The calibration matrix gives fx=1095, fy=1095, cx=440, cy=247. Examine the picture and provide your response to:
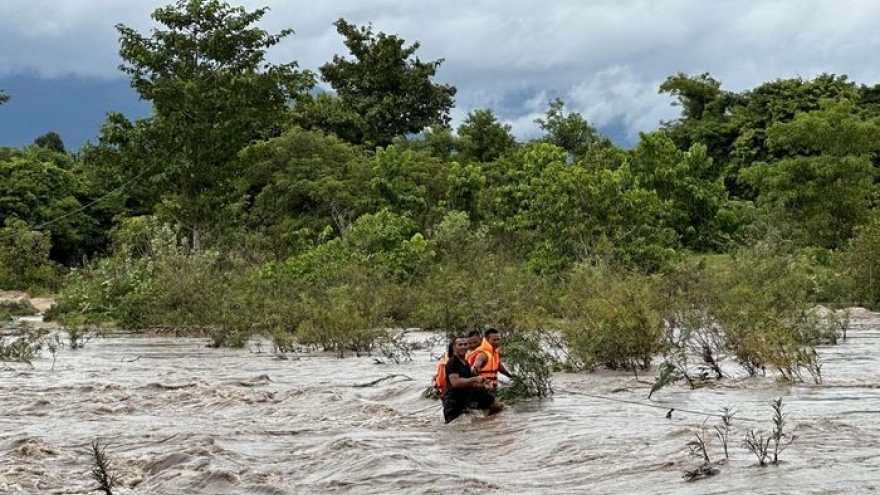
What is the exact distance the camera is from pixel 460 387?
12.2 m

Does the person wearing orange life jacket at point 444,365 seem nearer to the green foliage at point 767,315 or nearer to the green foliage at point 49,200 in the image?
the green foliage at point 767,315

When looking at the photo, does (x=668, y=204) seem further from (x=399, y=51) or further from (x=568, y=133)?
(x=399, y=51)

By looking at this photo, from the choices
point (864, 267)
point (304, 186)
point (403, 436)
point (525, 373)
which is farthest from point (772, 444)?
point (304, 186)

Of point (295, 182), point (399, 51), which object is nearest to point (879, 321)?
point (295, 182)

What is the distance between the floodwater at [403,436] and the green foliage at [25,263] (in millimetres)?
32990

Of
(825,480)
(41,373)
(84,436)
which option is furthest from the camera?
(41,373)

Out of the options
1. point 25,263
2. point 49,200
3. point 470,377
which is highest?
point 49,200

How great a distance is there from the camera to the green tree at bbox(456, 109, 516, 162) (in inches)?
2003

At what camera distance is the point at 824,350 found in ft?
62.8

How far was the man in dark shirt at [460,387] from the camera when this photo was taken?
12266mm

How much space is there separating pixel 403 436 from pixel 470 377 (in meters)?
1.16

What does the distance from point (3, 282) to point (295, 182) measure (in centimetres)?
1449

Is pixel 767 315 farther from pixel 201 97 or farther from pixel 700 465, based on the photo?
pixel 201 97

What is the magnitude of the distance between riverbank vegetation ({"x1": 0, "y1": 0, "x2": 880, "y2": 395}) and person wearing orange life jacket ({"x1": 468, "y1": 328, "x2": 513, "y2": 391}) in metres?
0.68
